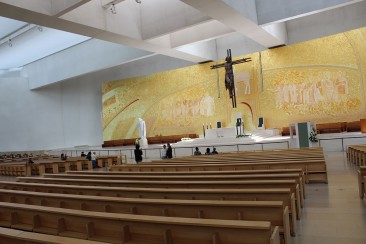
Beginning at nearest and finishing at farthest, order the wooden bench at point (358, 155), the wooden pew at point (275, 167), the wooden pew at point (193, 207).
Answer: the wooden pew at point (193, 207), the wooden pew at point (275, 167), the wooden bench at point (358, 155)

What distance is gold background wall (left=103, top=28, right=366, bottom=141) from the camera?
14992 millimetres

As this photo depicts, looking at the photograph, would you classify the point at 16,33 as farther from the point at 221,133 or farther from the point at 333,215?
→ the point at 333,215

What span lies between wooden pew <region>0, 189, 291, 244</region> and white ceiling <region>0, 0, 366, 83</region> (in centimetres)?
709

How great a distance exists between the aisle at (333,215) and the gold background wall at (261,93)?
32.7ft

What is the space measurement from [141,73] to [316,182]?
1688cm

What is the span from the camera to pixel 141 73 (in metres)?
21.8

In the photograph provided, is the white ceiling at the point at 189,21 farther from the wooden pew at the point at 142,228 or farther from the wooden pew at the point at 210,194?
the wooden pew at the point at 142,228

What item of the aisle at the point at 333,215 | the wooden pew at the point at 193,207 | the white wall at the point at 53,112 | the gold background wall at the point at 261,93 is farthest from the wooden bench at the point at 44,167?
the white wall at the point at 53,112

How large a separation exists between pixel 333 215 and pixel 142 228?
2.66 metres

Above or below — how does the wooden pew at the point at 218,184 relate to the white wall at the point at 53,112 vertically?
below

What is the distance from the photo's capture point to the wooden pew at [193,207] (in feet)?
8.92

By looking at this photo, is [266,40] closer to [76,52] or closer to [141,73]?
[141,73]

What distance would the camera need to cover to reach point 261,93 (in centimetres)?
1725

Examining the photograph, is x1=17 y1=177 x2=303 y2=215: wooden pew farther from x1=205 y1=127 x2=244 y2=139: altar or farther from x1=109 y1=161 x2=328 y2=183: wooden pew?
x1=205 y1=127 x2=244 y2=139: altar
